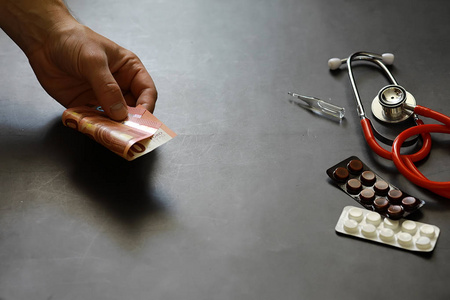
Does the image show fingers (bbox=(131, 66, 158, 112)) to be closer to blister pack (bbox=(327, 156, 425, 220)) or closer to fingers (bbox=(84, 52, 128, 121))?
fingers (bbox=(84, 52, 128, 121))

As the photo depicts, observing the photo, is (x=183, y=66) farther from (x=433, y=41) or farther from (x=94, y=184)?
(x=433, y=41)

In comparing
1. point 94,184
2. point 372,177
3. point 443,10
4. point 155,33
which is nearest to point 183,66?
point 155,33

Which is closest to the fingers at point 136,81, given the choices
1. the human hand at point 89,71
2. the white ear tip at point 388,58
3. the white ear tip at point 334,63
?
the human hand at point 89,71

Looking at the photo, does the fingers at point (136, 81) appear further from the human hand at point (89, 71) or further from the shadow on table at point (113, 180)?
the shadow on table at point (113, 180)

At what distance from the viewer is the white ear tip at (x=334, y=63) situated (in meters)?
1.14

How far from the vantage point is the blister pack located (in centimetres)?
85

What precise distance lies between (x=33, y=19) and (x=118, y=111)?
0.89 ft

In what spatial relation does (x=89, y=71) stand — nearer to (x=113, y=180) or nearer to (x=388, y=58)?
(x=113, y=180)

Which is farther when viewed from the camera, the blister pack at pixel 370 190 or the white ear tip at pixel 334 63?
the white ear tip at pixel 334 63

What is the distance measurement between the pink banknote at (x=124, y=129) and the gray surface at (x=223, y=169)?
0.15 feet

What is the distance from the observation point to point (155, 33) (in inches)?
50.6

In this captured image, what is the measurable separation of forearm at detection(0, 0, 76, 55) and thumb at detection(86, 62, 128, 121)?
140 millimetres

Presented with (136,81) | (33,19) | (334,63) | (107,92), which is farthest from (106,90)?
(334,63)

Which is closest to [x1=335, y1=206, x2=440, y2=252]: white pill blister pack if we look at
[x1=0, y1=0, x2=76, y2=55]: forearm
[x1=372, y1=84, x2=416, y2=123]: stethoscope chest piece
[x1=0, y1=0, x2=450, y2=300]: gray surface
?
[x1=0, y1=0, x2=450, y2=300]: gray surface
